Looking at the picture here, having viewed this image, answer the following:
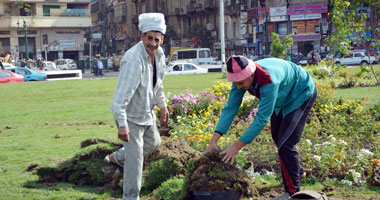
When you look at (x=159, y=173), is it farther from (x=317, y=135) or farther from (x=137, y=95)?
(x=317, y=135)

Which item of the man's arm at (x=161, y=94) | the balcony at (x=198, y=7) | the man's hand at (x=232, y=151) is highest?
the balcony at (x=198, y=7)

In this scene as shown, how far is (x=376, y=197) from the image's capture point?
5.45m

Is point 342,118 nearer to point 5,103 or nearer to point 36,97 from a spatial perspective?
point 5,103

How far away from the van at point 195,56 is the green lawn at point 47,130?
32466 millimetres

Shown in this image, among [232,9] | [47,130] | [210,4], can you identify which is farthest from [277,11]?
[47,130]

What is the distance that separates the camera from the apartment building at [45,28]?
73.0 meters

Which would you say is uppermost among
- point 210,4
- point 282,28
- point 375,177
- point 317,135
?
point 210,4

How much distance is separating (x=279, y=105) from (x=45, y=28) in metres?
74.0

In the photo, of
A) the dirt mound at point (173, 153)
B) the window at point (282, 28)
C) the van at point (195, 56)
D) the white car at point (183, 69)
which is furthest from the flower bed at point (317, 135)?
the window at point (282, 28)

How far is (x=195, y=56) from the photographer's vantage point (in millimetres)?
56781

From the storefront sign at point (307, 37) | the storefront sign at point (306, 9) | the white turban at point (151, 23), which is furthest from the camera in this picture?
the storefront sign at point (306, 9)

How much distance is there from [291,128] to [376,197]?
4.23ft

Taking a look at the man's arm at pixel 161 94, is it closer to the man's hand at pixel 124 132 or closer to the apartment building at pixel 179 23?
the man's hand at pixel 124 132

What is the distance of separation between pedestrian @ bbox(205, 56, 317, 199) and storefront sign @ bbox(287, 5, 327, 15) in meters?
56.0
